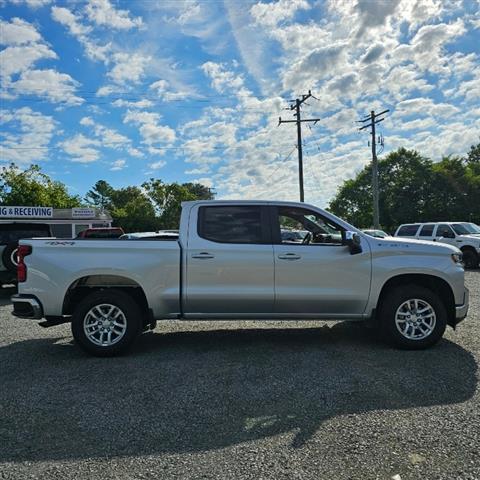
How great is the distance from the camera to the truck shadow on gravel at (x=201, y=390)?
140 inches

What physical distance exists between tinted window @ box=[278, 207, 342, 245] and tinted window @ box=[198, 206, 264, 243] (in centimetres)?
33

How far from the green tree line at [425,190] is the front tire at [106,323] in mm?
44397

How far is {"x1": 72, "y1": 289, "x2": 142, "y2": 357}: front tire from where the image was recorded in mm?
5766

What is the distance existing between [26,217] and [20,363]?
2367 cm

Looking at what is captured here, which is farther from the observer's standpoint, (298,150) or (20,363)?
(298,150)

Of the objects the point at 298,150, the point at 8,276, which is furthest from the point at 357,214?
the point at 8,276

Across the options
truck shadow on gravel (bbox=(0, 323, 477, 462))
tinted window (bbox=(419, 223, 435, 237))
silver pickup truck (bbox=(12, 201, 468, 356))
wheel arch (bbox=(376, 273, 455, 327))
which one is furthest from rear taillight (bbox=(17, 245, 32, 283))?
tinted window (bbox=(419, 223, 435, 237))

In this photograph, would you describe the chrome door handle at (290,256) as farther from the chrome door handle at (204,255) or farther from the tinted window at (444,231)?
the tinted window at (444,231)

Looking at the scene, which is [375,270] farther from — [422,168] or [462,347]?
[422,168]

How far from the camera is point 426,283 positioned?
6.23 m

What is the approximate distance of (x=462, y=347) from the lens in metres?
5.96

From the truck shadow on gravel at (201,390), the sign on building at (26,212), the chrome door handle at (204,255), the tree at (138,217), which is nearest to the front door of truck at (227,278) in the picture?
the chrome door handle at (204,255)

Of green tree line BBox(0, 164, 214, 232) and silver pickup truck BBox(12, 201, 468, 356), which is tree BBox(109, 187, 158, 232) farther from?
silver pickup truck BBox(12, 201, 468, 356)

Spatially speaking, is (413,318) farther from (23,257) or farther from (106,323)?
(23,257)
